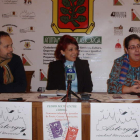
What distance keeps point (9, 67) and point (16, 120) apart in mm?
1068

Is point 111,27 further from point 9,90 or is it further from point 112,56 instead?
point 9,90

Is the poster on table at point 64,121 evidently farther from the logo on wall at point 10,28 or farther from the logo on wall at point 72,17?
the logo on wall at point 10,28

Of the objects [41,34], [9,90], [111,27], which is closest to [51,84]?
[9,90]

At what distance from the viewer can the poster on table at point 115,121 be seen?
4.14 ft

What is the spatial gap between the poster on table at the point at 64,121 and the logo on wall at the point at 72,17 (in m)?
2.42

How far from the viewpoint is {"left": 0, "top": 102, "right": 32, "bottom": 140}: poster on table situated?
51.6 inches

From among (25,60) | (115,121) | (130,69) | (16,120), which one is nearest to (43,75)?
(25,60)

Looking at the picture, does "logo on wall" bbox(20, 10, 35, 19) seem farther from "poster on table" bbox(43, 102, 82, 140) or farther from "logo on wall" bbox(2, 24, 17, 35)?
"poster on table" bbox(43, 102, 82, 140)

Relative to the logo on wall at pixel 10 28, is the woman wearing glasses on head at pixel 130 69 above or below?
below

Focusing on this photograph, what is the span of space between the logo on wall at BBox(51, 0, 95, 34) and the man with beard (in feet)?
4.77

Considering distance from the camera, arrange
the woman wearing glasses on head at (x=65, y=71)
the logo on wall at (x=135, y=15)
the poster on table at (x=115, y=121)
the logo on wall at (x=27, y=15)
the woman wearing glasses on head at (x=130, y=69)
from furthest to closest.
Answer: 1. the logo on wall at (x=27, y=15)
2. the logo on wall at (x=135, y=15)
3. the woman wearing glasses on head at (x=65, y=71)
4. the woman wearing glasses on head at (x=130, y=69)
5. the poster on table at (x=115, y=121)

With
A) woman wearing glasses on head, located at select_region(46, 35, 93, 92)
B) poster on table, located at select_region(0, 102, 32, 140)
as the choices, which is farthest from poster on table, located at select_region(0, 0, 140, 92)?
poster on table, located at select_region(0, 102, 32, 140)

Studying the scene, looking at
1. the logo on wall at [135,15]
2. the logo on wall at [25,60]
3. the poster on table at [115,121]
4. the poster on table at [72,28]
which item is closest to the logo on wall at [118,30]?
the poster on table at [72,28]

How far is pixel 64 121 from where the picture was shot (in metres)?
1.28
